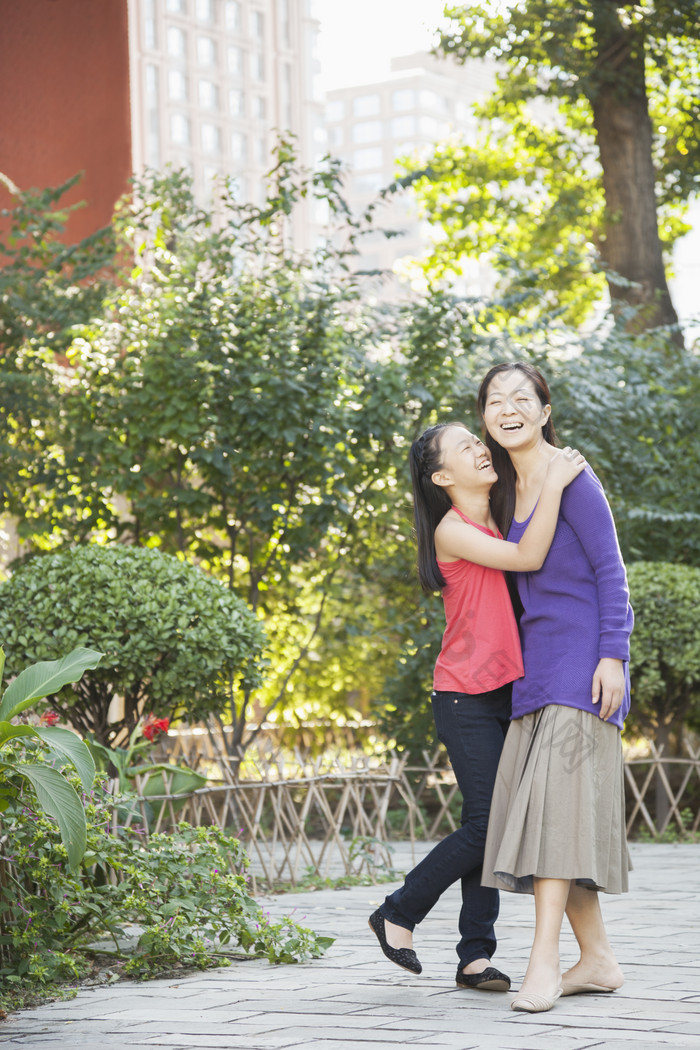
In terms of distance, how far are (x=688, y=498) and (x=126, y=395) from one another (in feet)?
12.6

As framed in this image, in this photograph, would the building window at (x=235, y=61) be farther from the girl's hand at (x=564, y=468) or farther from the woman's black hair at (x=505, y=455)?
the girl's hand at (x=564, y=468)

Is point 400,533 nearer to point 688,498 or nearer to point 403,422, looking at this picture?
point 403,422

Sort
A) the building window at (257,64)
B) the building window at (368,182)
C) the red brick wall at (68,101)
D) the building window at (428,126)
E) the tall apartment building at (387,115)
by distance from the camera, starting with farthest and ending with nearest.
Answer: the building window at (428,126) → the tall apartment building at (387,115) → the building window at (368,182) → the building window at (257,64) → the red brick wall at (68,101)

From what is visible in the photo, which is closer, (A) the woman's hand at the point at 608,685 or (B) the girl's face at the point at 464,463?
(A) the woman's hand at the point at 608,685

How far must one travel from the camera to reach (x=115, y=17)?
10.3m

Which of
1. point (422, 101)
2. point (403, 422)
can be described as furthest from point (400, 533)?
point (422, 101)

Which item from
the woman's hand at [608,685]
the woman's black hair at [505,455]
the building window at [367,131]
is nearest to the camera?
the woman's hand at [608,685]

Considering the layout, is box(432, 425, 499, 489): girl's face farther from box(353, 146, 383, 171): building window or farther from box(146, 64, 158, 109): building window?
box(353, 146, 383, 171): building window

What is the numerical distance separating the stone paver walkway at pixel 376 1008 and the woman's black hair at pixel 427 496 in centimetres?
116

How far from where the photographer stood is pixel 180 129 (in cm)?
7531

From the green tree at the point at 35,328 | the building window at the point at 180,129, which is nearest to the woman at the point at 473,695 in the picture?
the green tree at the point at 35,328

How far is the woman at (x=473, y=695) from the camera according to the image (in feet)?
11.3

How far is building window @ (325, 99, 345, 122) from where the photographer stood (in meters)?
121

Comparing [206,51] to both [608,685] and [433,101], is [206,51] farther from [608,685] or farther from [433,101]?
[608,685]
